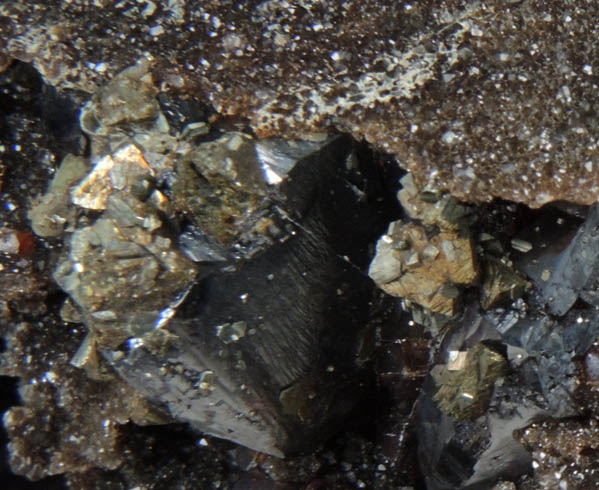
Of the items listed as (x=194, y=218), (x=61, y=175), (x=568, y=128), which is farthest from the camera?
(x=61, y=175)

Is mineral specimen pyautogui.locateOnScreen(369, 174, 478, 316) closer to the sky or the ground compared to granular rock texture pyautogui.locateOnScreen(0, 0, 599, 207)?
closer to the ground

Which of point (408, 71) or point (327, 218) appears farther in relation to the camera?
point (327, 218)

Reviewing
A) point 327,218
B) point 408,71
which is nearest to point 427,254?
point 327,218

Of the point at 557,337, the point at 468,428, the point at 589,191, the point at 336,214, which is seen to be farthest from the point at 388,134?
the point at 468,428

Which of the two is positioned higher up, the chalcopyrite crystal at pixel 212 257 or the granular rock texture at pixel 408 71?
the granular rock texture at pixel 408 71

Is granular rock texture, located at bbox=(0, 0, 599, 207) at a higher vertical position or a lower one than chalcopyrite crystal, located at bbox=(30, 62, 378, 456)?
higher

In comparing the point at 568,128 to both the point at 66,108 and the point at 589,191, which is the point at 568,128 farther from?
the point at 66,108

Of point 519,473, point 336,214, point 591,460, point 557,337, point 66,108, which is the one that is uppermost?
point 66,108

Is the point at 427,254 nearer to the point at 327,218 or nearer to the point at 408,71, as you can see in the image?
the point at 327,218
